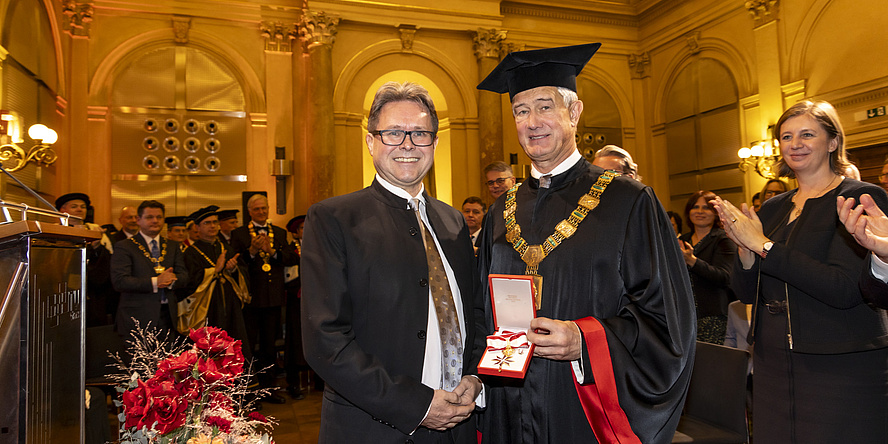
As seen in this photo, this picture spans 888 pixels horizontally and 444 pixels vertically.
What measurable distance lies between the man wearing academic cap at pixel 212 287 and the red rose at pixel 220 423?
4.23m

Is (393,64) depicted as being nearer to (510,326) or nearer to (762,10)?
(762,10)

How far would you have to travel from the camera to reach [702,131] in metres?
12.5

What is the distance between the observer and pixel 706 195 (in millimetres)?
4766

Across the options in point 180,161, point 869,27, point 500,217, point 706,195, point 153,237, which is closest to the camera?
point 500,217

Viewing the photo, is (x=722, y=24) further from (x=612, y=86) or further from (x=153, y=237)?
(x=153, y=237)

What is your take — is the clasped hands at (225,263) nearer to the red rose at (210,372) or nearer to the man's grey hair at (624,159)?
the man's grey hair at (624,159)

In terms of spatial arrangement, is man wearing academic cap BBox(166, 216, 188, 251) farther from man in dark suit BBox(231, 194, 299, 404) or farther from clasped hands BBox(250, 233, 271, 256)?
clasped hands BBox(250, 233, 271, 256)

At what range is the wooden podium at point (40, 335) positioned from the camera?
1.60m

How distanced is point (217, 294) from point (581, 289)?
4848mm

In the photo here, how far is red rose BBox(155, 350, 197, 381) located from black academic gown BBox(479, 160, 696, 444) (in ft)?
3.36

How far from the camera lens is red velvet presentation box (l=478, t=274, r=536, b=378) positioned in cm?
168

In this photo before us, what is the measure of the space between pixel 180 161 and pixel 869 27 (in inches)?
478

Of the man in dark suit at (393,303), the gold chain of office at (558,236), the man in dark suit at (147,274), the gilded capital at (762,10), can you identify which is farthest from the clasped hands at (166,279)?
the gilded capital at (762,10)

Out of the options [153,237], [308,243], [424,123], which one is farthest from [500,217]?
[153,237]
